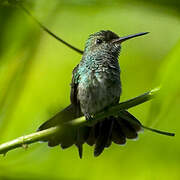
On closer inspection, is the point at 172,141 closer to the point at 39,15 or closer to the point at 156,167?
the point at 156,167

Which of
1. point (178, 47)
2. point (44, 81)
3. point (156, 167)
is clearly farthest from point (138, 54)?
point (178, 47)

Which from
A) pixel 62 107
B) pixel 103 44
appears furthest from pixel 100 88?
pixel 62 107

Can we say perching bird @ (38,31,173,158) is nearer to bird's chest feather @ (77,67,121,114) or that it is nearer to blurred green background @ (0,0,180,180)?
bird's chest feather @ (77,67,121,114)

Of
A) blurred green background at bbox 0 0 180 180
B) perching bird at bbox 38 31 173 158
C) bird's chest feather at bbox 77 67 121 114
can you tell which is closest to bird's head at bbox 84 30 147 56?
perching bird at bbox 38 31 173 158

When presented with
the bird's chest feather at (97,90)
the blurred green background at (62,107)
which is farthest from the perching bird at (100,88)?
the blurred green background at (62,107)

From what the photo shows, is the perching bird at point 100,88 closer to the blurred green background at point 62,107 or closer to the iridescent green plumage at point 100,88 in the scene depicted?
the iridescent green plumage at point 100,88

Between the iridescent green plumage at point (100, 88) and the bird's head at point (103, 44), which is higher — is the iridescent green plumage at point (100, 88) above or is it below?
below
